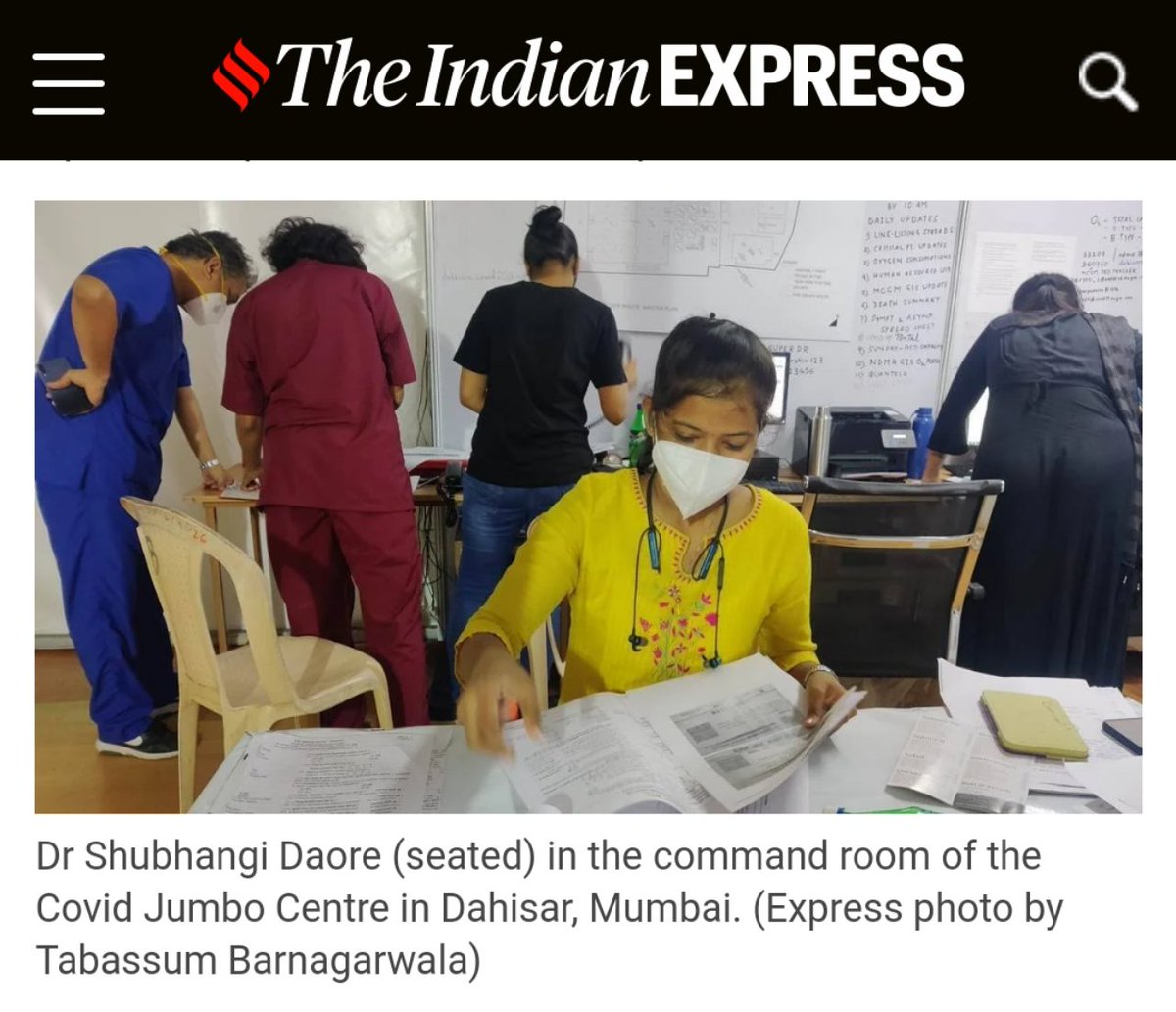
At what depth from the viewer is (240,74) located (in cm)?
75

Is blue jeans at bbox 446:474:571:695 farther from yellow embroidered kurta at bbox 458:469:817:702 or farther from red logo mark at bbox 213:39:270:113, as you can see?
red logo mark at bbox 213:39:270:113

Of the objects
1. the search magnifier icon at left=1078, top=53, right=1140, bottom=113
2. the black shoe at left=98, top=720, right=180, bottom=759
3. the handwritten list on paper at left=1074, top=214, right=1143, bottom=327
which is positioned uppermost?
the search magnifier icon at left=1078, top=53, right=1140, bottom=113

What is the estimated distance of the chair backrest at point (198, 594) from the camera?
114 cm

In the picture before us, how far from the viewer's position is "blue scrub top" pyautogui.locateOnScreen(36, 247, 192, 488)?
1.32 m

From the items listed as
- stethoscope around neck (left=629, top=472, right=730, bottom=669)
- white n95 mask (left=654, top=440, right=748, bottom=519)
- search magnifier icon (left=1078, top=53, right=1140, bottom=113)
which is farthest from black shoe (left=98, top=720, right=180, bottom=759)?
search magnifier icon (left=1078, top=53, right=1140, bottom=113)

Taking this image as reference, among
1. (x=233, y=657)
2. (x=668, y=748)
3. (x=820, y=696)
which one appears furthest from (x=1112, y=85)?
(x=233, y=657)

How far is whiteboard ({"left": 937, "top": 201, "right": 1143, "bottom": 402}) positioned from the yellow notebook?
20.6 inches

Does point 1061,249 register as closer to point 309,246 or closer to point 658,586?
point 658,586

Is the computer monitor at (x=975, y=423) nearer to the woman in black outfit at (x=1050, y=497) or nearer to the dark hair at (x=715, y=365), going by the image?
the woman in black outfit at (x=1050, y=497)

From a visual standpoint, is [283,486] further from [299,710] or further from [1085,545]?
[1085,545]

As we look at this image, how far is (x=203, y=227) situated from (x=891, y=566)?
4.69 feet

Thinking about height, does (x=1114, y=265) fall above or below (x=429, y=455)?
above

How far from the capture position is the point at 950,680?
0.87 m

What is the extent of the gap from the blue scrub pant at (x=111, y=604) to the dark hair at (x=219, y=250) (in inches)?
21.4
